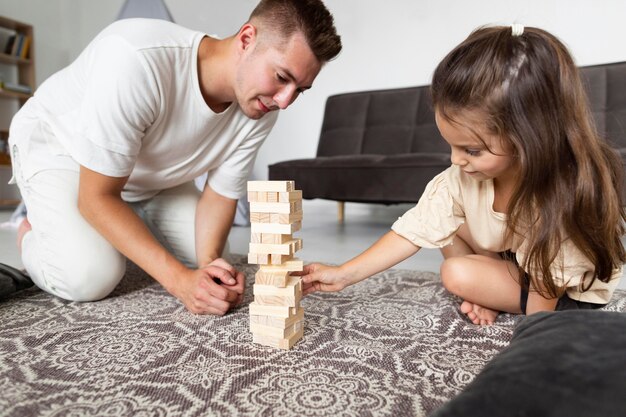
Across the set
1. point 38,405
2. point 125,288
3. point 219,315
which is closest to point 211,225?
point 125,288

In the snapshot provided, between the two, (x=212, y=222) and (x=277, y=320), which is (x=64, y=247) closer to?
(x=212, y=222)

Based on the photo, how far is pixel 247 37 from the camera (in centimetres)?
118

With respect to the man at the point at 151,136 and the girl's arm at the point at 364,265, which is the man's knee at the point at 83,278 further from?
the girl's arm at the point at 364,265

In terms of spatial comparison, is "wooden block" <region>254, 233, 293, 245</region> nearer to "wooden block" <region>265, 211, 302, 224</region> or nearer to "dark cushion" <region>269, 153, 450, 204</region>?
"wooden block" <region>265, 211, 302, 224</region>

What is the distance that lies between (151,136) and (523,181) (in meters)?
0.93

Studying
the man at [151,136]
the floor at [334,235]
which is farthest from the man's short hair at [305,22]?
the floor at [334,235]

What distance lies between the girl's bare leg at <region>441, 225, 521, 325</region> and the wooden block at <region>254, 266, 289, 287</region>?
44 centimetres

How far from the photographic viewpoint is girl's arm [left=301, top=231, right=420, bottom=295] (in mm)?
1076

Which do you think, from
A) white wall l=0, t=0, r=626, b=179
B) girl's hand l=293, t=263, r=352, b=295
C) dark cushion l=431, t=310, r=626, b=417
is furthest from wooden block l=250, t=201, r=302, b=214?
white wall l=0, t=0, r=626, b=179

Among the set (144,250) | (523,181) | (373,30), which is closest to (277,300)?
(144,250)

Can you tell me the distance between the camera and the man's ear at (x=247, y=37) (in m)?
1.17

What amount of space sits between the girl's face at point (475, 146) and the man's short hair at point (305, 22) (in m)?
0.37

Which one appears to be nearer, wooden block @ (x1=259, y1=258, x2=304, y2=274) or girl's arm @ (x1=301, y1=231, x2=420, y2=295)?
wooden block @ (x1=259, y1=258, x2=304, y2=274)

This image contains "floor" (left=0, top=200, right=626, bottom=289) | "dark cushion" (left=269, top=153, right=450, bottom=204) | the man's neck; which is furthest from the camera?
"dark cushion" (left=269, top=153, right=450, bottom=204)
